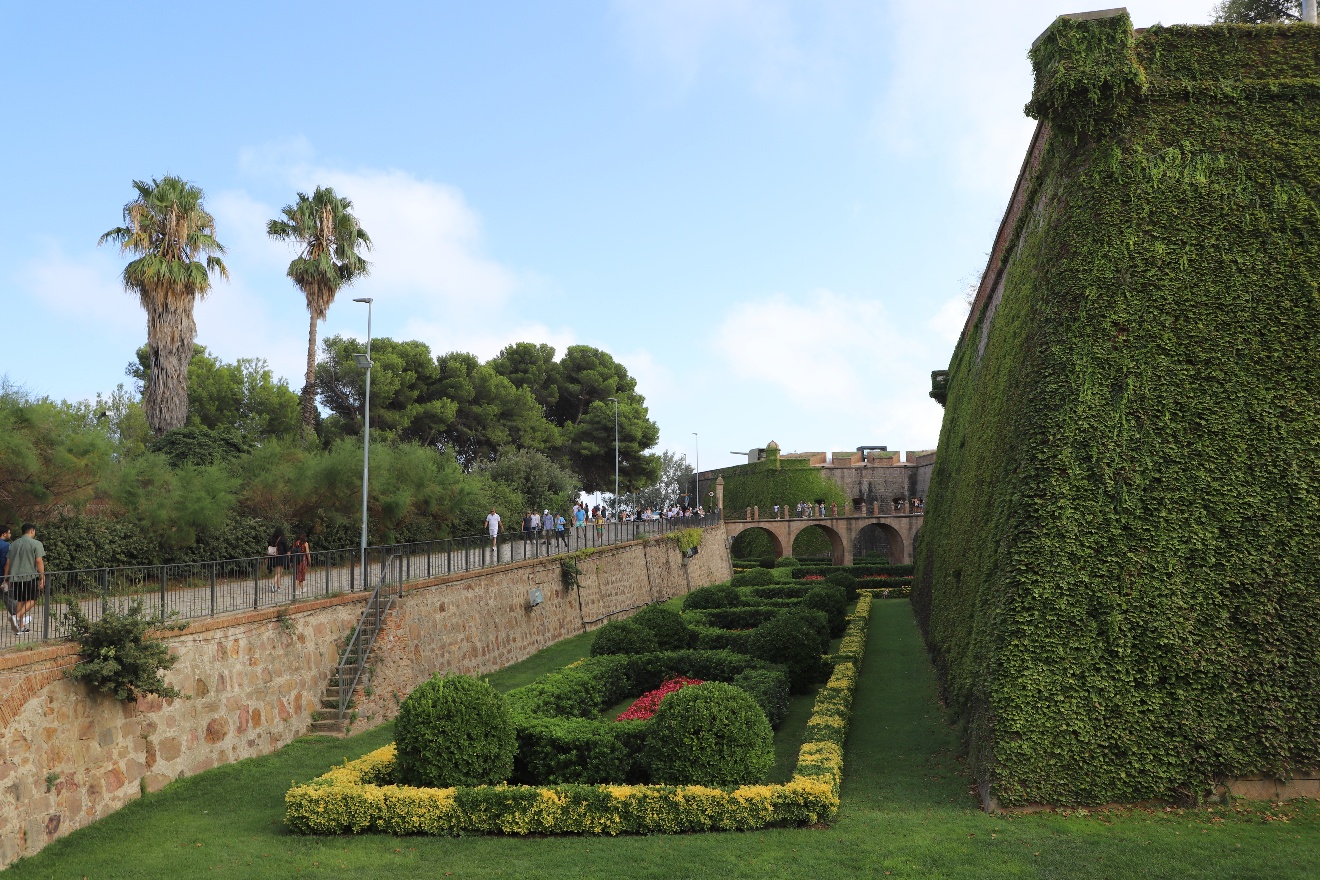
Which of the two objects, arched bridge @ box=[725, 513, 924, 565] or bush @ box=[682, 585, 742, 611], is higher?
arched bridge @ box=[725, 513, 924, 565]

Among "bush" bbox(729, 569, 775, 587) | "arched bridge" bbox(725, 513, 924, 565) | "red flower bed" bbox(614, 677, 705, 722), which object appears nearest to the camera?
"red flower bed" bbox(614, 677, 705, 722)

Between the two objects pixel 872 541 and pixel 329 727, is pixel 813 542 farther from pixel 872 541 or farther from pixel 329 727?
pixel 329 727

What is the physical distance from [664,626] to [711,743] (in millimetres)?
8670

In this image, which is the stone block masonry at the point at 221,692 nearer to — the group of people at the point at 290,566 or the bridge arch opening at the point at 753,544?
the group of people at the point at 290,566

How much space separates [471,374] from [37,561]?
35.3m

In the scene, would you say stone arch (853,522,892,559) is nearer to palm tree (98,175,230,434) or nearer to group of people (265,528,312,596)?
palm tree (98,175,230,434)

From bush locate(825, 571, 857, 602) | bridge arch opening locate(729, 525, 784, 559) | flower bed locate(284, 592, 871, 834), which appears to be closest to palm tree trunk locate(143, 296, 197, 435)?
flower bed locate(284, 592, 871, 834)

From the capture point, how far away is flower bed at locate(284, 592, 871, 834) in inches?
351

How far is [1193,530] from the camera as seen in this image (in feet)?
30.8

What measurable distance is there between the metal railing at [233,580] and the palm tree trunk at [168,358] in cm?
952

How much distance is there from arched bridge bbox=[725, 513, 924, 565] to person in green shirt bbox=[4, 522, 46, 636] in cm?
4113

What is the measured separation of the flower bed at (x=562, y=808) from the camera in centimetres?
891

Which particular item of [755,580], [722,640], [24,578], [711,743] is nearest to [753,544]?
[755,580]

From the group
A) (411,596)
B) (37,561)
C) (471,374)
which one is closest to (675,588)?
(471,374)
